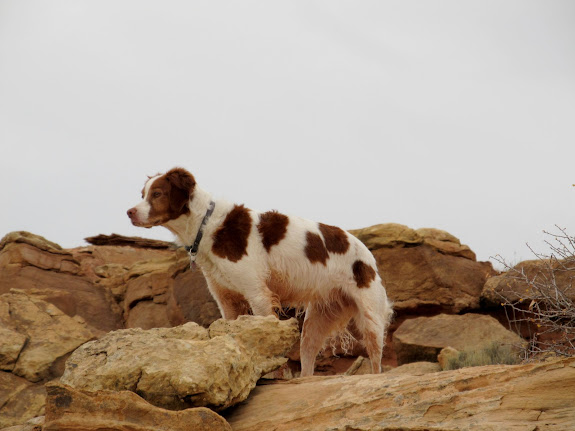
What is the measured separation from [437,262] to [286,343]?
269 inches

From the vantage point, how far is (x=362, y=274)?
25.3ft

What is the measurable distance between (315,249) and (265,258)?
60cm

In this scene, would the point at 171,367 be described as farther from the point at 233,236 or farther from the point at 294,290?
the point at 294,290

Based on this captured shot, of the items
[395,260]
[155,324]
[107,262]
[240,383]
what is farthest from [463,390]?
[107,262]

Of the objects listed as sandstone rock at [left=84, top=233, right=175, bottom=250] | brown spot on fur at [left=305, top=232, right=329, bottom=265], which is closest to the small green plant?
brown spot on fur at [left=305, top=232, right=329, bottom=265]

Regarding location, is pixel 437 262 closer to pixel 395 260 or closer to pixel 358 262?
pixel 395 260

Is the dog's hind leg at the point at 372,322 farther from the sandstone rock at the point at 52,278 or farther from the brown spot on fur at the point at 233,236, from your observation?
the sandstone rock at the point at 52,278

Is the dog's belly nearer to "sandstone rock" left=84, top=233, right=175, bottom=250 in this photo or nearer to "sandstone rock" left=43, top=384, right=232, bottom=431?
"sandstone rock" left=43, top=384, right=232, bottom=431

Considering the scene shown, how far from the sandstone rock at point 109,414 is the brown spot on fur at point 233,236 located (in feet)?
9.69

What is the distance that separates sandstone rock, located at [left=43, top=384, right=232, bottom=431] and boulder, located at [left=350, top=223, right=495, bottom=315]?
802cm

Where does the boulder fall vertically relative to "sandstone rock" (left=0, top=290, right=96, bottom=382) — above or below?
above

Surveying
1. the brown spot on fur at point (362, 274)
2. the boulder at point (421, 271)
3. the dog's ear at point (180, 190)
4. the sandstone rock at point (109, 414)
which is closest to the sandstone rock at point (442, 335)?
the boulder at point (421, 271)

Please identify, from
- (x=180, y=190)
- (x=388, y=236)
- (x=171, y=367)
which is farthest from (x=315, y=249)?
(x=388, y=236)

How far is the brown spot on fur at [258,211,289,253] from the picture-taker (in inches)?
294
